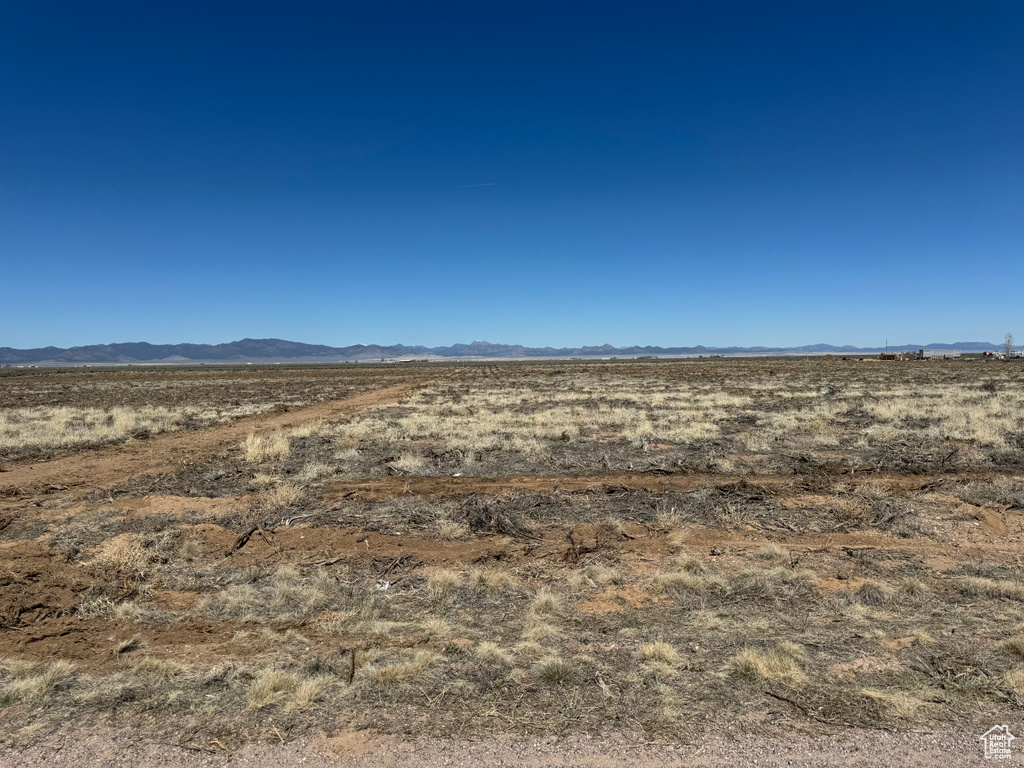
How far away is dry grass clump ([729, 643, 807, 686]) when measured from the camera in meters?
4.43

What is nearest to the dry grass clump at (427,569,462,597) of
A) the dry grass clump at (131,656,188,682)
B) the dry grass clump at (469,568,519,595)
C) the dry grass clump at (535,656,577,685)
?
the dry grass clump at (469,568,519,595)

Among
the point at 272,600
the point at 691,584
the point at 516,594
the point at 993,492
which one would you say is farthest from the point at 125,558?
the point at 993,492

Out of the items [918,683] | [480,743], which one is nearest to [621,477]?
[918,683]

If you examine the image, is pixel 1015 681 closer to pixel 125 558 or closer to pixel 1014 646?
pixel 1014 646

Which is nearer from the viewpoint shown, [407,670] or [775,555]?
[407,670]

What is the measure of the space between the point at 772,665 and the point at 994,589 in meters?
3.54

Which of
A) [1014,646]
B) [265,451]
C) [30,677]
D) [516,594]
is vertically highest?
[265,451]

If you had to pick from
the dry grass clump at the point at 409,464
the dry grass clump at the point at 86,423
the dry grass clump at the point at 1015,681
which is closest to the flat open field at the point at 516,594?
the dry grass clump at the point at 1015,681

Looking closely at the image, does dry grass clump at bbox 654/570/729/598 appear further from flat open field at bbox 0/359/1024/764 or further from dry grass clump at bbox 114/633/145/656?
dry grass clump at bbox 114/633/145/656

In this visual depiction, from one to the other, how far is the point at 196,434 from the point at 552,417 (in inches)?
522

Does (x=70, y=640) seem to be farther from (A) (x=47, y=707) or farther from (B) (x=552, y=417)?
(B) (x=552, y=417)

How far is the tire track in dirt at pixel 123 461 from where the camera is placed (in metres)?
11.9

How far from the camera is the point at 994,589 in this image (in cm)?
604

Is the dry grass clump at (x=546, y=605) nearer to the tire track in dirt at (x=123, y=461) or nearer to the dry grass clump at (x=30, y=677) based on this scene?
the dry grass clump at (x=30, y=677)
